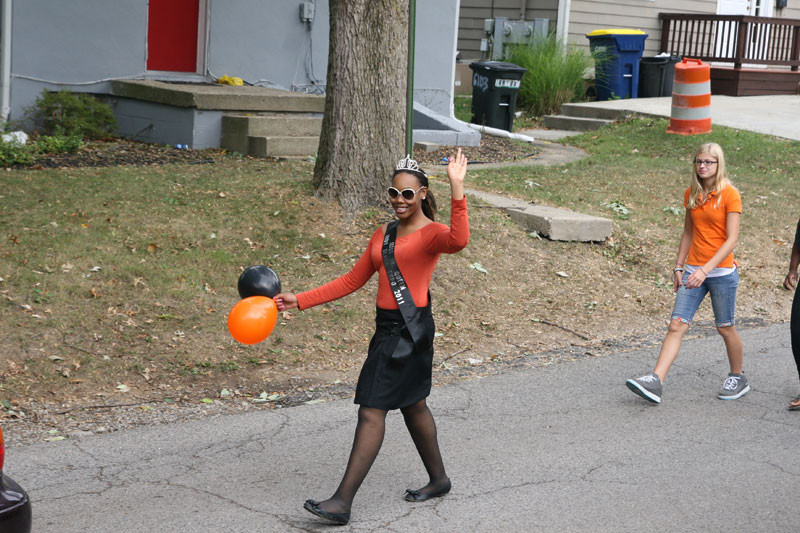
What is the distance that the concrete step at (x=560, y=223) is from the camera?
9680mm

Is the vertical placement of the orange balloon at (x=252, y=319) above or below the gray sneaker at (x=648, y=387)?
above

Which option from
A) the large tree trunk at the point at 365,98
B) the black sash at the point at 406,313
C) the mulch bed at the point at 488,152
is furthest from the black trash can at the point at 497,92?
the black sash at the point at 406,313

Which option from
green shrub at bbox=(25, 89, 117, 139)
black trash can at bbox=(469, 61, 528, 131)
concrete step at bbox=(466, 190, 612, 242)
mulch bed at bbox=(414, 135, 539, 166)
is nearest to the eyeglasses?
concrete step at bbox=(466, 190, 612, 242)

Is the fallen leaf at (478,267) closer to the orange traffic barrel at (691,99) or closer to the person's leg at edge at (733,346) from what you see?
the person's leg at edge at (733,346)

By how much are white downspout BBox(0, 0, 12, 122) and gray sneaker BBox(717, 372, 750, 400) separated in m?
9.64

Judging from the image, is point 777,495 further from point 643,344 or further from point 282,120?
point 282,120

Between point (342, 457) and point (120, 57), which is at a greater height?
point (120, 57)

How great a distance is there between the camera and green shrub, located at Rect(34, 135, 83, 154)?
11536 mm

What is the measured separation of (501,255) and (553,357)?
75.6 inches

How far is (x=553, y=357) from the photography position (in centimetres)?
741

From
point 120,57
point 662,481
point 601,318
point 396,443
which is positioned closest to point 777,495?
point 662,481

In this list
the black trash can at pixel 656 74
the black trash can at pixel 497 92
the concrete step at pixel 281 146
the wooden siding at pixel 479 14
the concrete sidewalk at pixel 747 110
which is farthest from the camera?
the wooden siding at pixel 479 14

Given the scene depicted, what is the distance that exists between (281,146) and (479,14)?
1202 centimetres

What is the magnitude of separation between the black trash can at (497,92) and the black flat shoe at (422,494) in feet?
43.0
